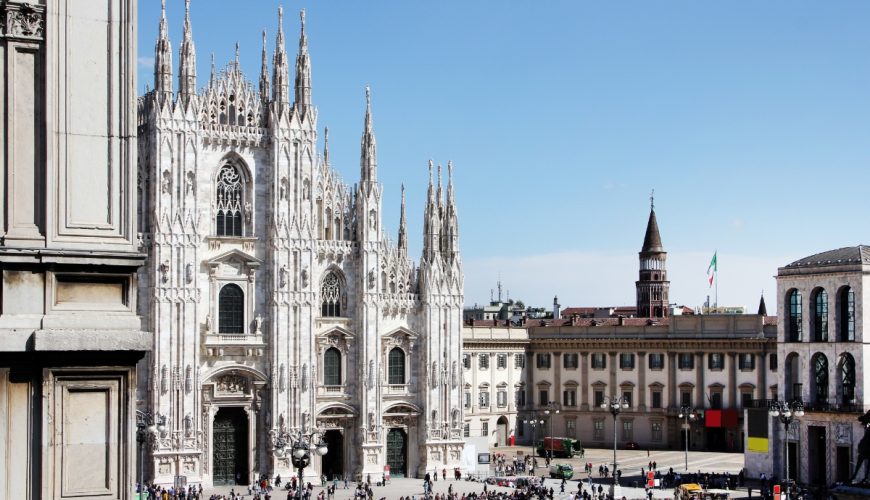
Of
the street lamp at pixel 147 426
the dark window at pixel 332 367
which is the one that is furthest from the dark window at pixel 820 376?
the street lamp at pixel 147 426

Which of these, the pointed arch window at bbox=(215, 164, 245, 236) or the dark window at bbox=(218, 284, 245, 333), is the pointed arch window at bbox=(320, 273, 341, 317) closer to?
the dark window at bbox=(218, 284, 245, 333)

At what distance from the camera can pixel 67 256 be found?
13.0 m

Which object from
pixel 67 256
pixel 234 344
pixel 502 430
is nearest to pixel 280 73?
pixel 234 344

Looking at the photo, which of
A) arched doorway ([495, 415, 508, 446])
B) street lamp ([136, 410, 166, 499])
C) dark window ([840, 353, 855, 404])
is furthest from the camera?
arched doorway ([495, 415, 508, 446])

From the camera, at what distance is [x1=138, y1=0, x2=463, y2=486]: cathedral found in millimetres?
57344

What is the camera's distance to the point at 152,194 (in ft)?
188

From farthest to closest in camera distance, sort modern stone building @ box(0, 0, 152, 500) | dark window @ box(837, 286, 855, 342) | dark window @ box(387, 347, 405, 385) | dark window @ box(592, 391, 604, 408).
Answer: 1. dark window @ box(592, 391, 604, 408)
2. dark window @ box(387, 347, 405, 385)
3. dark window @ box(837, 286, 855, 342)
4. modern stone building @ box(0, 0, 152, 500)

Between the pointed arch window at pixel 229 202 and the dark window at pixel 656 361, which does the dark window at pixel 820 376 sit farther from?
the pointed arch window at pixel 229 202

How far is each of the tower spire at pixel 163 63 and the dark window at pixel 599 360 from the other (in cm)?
4167

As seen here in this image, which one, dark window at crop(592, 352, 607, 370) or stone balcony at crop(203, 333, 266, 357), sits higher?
stone balcony at crop(203, 333, 266, 357)

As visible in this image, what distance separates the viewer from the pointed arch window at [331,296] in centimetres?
6316

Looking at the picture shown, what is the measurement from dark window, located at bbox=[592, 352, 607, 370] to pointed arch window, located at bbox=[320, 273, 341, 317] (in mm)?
30314

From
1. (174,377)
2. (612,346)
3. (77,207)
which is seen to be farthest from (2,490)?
(612,346)

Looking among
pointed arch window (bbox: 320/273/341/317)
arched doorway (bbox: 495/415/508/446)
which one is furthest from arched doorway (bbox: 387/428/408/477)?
arched doorway (bbox: 495/415/508/446)
